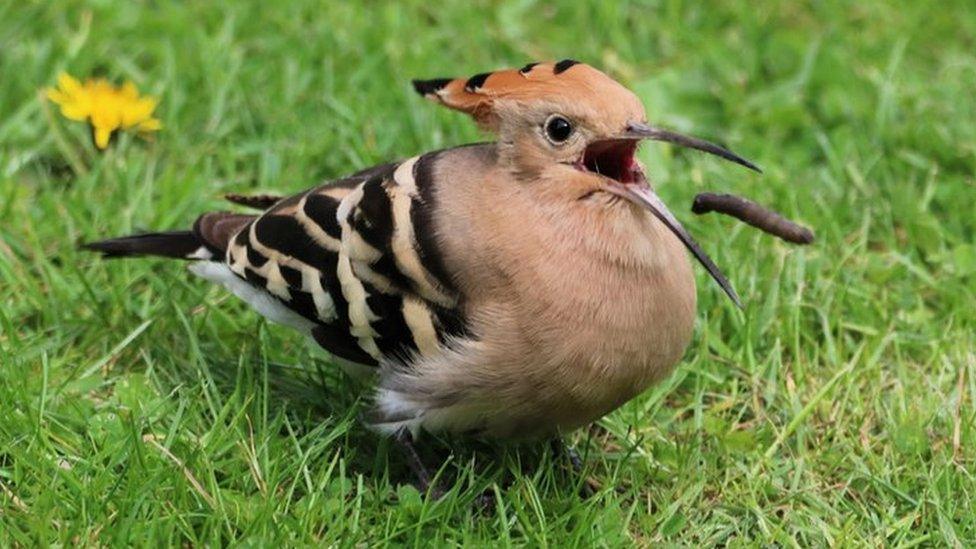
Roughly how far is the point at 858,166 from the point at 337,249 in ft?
6.45

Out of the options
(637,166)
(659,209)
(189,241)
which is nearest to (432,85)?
(637,166)

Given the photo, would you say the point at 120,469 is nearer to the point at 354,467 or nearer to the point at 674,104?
the point at 354,467

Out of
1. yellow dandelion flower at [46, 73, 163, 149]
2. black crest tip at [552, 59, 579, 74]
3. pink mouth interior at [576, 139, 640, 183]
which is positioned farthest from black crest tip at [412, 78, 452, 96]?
yellow dandelion flower at [46, 73, 163, 149]

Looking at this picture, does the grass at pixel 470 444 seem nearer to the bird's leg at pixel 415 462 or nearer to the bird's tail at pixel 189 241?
the bird's leg at pixel 415 462

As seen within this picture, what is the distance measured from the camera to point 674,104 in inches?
194

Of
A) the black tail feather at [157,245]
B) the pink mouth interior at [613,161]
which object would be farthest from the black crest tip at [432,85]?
the black tail feather at [157,245]

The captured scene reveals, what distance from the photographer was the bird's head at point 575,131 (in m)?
2.92

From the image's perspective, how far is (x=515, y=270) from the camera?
3.00 m

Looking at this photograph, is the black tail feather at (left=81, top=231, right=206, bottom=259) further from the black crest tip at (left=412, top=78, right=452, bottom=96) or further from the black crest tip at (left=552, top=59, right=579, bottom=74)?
the black crest tip at (left=552, top=59, right=579, bottom=74)

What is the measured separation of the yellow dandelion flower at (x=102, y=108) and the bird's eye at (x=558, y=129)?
1.76 metres

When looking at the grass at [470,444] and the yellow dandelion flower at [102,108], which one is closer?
the grass at [470,444]

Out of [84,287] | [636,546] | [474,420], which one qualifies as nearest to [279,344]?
[84,287]

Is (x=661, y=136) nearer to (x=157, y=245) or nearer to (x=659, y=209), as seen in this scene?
(x=659, y=209)

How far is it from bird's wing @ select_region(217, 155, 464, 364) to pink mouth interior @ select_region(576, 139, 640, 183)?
345mm
